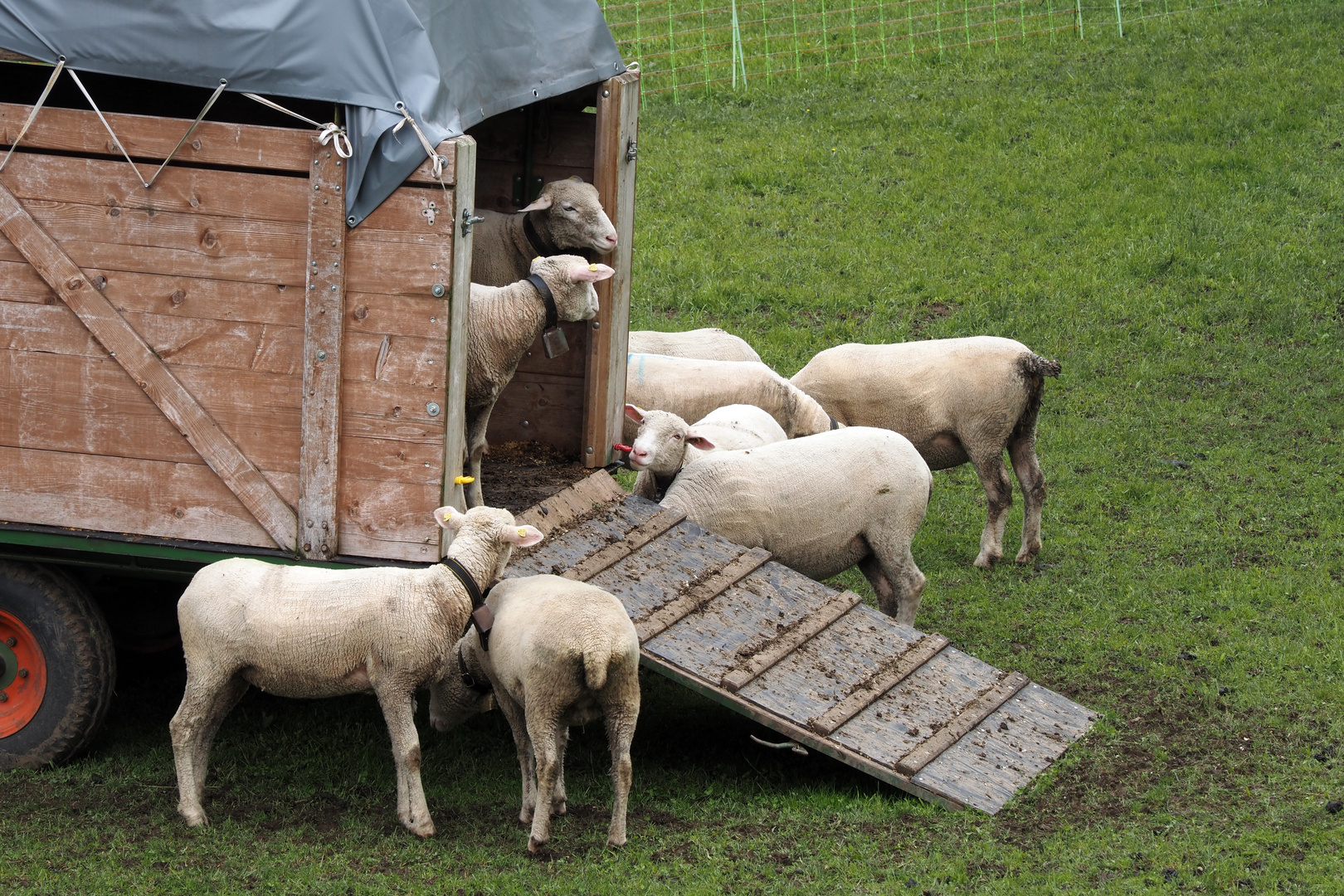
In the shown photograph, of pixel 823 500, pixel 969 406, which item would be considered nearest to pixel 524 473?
pixel 823 500

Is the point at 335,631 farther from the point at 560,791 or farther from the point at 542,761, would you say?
the point at 560,791

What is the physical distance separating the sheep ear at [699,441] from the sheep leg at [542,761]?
281cm

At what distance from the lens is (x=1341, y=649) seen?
8320 millimetres

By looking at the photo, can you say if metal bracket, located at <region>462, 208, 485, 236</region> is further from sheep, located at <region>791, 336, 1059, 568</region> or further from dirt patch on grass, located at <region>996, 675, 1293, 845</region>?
sheep, located at <region>791, 336, 1059, 568</region>

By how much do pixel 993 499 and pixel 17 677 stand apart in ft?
21.5

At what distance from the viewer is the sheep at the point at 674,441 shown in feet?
28.3

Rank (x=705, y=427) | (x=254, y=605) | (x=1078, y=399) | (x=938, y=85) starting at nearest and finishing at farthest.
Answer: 1. (x=254, y=605)
2. (x=705, y=427)
3. (x=1078, y=399)
4. (x=938, y=85)

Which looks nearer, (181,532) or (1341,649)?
(181,532)

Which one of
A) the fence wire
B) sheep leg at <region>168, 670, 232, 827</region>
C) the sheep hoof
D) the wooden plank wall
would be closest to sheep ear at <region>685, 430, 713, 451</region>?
the wooden plank wall

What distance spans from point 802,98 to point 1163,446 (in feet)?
30.8

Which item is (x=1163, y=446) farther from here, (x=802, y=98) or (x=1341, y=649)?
(x=802, y=98)

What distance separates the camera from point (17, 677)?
7.20 metres

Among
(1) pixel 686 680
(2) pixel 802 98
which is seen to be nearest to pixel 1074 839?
(1) pixel 686 680

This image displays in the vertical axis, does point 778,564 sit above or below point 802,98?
below
